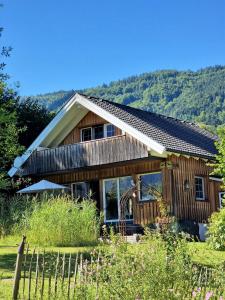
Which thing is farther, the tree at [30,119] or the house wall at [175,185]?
the tree at [30,119]

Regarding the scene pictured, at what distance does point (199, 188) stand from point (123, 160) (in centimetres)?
383

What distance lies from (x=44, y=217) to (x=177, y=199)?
7118 millimetres

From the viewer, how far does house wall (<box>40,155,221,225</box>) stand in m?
21.3

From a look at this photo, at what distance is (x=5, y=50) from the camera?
1642cm

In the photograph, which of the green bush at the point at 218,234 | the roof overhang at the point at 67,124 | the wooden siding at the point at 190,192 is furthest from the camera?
the roof overhang at the point at 67,124

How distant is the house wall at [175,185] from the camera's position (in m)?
21.3

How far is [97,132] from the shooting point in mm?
24406

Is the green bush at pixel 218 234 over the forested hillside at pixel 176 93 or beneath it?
beneath

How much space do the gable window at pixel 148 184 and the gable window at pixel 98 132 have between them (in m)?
3.06

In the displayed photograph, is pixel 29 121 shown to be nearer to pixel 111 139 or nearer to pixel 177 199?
pixel 111 139

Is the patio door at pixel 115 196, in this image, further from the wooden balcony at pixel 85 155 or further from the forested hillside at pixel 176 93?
the forested hillside at pixel 176 93

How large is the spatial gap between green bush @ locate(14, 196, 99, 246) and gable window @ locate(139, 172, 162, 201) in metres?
5.85

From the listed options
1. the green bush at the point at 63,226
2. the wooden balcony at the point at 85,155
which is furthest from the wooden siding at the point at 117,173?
the green bush at the point at 63,226

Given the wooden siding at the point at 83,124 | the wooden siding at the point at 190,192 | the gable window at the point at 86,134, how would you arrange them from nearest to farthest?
the wooden siding at the point at 190,192, the wooden siding at the point at 83,124, the gable window at the point at 86,134
